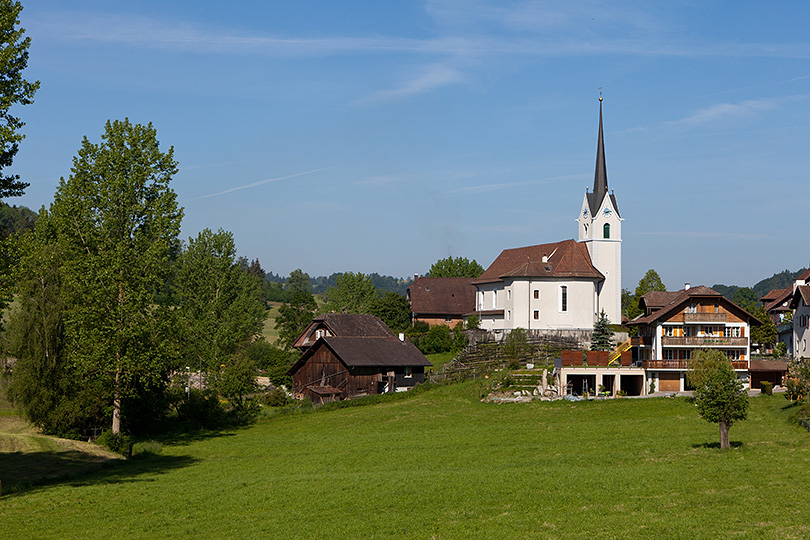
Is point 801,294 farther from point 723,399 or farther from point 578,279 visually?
point 723,399

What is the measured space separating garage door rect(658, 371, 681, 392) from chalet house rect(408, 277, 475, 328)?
40.1 metres

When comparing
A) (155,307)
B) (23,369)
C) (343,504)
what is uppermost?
(155,307)

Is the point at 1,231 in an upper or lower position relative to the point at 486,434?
upper

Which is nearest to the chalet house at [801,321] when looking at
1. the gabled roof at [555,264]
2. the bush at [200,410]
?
the gabled roof at [555,264]

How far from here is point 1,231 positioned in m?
29.5

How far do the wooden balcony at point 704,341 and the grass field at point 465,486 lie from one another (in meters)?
9.34

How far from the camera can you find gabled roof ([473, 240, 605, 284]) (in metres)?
78.5

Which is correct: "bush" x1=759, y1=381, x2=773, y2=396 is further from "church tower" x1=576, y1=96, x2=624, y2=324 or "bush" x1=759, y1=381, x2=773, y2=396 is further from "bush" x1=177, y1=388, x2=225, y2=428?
"bush" x1=177, y1=388, x2=225, y2=428

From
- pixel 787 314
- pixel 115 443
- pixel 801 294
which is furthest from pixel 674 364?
pixel 115 443

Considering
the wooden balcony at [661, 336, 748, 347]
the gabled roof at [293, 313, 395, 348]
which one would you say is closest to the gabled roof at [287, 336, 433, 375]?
the gabled roof at [293, 313, 395, 348]

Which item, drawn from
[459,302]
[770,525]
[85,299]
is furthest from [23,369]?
[459,302]

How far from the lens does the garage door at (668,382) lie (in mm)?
54562

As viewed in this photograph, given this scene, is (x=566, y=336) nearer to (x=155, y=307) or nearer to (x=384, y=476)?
(x=155, y=307)

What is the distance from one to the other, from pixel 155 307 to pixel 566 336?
43754mm
